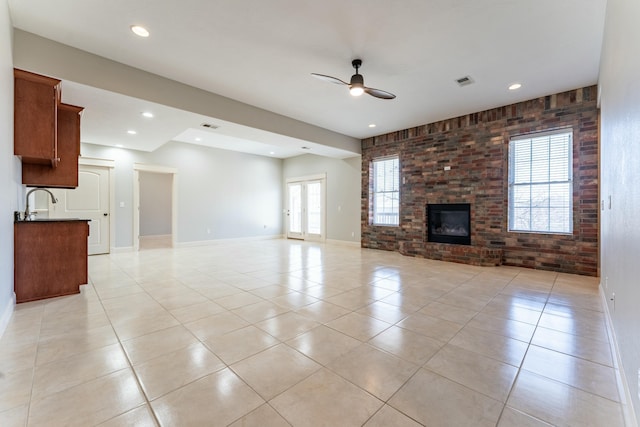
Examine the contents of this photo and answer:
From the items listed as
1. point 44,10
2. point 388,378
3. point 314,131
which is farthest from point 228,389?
point 314,131

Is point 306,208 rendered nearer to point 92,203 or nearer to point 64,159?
point 92,203

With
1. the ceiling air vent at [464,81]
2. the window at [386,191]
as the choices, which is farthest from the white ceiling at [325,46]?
the window at [386,191]

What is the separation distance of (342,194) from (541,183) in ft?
15.3

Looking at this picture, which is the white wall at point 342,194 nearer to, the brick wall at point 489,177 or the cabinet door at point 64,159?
the brick wall at point 489,177

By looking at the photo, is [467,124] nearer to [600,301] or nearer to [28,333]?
[600,301]

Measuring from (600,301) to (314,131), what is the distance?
218 inches

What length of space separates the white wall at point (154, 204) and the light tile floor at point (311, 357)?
24.9ft

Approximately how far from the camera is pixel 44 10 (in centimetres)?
270

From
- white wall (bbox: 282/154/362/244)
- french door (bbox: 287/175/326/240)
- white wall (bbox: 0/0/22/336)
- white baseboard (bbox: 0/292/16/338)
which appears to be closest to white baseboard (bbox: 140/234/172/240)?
french door (bbox: 287/175/326/240)

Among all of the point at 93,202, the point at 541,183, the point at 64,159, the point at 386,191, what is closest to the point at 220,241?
the point at 93,202

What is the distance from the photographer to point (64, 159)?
12.1 ft

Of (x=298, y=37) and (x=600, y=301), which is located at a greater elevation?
(x=298, y=37)

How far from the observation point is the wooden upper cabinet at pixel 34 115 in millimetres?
2893

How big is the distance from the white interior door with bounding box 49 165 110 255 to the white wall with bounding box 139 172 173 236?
3901mm
